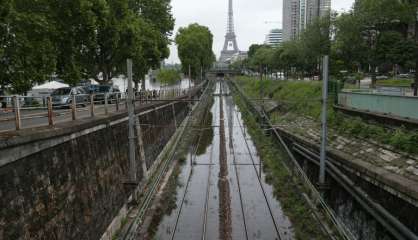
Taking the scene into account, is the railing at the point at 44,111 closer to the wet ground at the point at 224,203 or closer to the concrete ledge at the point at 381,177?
the wet ground at the point at 224,203

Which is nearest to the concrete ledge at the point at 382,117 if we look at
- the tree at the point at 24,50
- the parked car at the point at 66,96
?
the tree at the point at 24,50

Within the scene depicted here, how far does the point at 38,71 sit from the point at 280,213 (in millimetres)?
12268

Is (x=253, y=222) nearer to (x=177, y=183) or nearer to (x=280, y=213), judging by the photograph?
(x=280, y=213)

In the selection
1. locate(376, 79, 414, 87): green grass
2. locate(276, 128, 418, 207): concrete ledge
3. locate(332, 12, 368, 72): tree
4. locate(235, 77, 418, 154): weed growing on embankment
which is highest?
locate(332, 12, 368, 72): tree

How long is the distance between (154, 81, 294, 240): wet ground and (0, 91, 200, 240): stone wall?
2.62m

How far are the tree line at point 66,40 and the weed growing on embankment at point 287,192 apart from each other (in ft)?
39.1

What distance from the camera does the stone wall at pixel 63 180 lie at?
25.9 ft

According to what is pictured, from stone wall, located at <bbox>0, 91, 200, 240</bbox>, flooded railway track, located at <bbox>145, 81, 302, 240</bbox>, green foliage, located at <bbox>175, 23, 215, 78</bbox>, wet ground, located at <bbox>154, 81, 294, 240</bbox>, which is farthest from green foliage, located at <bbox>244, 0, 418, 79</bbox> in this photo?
green foliage, located at <bbox>175, 23, 215, 78</bbox>

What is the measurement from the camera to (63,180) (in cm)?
1012

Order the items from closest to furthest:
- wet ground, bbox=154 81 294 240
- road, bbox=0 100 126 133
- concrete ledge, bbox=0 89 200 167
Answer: concrete ledge, bbox=0 89 200 167 → road, bbox=0 100 126 133 → wet ground, bbox=154 81 294 240

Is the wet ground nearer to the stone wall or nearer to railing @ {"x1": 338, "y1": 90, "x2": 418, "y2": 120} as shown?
the stone wall

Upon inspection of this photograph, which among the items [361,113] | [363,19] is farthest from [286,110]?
[361,113]

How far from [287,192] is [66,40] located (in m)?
13.9

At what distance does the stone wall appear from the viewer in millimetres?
7895
